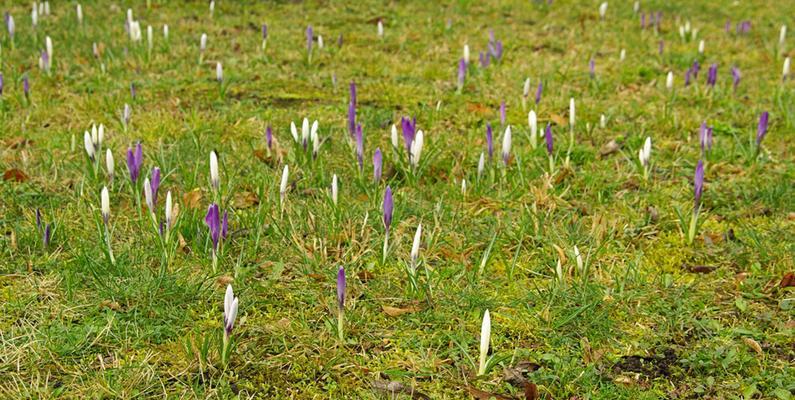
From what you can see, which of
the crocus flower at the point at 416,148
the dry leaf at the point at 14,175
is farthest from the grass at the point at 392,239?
the crocus flower at the point at 416,148

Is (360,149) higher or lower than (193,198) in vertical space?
higher

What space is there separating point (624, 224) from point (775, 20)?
20.2ft

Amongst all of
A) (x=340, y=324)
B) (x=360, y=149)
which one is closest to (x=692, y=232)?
(x=360, y=149)

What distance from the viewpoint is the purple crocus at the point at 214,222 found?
3.11 meters

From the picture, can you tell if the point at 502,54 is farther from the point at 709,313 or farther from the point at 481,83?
the point at 709,313

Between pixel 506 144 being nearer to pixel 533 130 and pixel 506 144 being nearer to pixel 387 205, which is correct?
pixel 533 130

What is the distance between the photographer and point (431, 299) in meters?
3.23

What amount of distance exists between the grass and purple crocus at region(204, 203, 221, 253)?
134mm

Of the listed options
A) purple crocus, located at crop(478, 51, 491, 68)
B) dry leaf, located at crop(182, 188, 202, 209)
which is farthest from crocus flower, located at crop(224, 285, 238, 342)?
purple crocus, located at crop(478, 51, 491, 68)

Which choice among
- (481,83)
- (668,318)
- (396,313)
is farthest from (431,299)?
(481,83)

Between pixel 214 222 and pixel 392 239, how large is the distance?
35.4 inches

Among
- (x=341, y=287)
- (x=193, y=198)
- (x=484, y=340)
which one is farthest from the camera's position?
(x=193, y=198)

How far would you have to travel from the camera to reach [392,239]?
3.69 metres

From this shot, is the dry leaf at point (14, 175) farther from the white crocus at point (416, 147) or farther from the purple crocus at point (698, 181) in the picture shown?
the purple crocus at point (698, 181)
